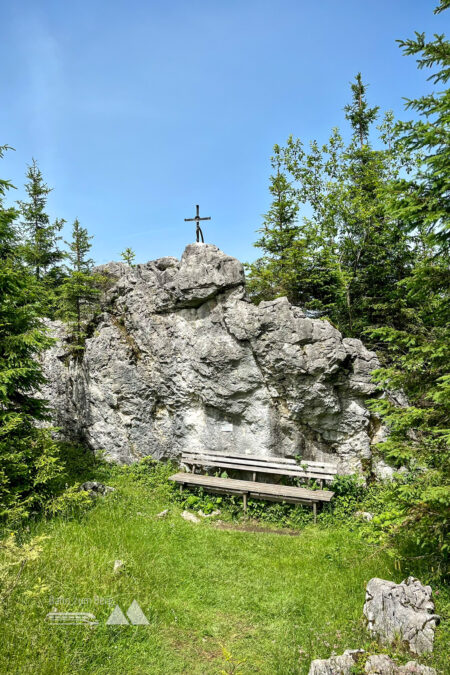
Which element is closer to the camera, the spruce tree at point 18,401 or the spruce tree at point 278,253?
the spruce tree at point 18,401

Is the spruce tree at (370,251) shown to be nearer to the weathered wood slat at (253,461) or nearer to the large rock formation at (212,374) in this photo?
the large rock formation at (212,374)

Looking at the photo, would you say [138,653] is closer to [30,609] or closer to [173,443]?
[30,609]

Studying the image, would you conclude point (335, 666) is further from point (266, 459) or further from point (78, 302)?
point (78, 302)

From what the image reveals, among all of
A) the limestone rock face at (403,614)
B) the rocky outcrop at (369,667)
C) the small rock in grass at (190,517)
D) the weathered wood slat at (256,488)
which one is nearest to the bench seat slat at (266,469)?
the weathered wood slat at (256,488)

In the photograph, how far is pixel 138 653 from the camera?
4.32m

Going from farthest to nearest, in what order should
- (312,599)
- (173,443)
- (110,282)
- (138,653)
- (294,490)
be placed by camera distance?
(110,282) < (173,443) < (294,490) < (312,599) < (138,653)

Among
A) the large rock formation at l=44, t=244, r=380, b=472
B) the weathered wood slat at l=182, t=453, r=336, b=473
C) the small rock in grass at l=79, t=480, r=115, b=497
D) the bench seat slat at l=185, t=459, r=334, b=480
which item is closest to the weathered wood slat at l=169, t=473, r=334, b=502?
the bench seat slat at l=185, t=459, r=334, b=480

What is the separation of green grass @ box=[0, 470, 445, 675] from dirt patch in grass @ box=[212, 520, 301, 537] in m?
0.34

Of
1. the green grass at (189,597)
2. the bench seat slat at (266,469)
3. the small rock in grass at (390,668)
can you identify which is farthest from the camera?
the bench seat slat at (266,469)

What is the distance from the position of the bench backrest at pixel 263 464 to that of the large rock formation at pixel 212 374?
0.34 meters

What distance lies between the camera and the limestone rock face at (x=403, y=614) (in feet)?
13.6

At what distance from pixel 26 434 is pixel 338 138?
16.4 m

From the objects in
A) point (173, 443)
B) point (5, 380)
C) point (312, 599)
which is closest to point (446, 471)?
point (312, 599)

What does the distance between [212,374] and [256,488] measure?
3.26 meters
